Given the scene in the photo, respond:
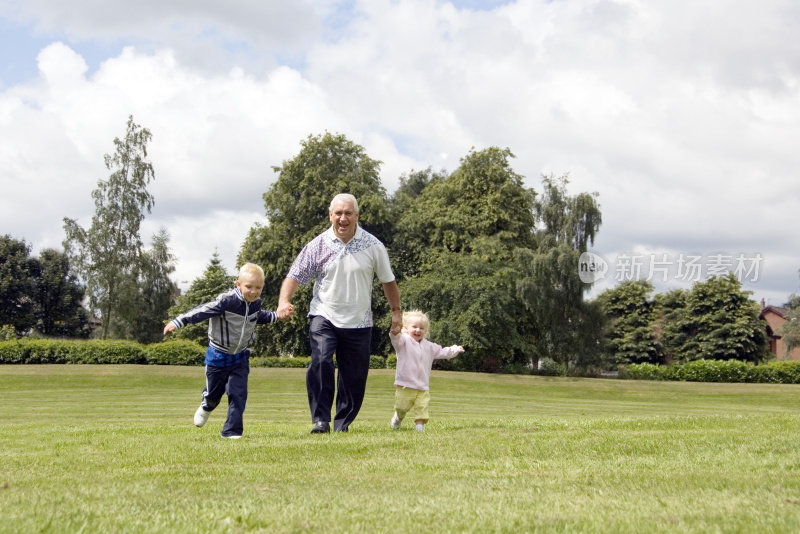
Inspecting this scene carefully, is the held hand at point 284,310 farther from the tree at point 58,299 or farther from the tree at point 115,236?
the tree at point 58,299

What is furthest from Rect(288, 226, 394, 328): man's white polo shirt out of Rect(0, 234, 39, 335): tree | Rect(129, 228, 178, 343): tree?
Rect(0, 234, 39, 335): tree

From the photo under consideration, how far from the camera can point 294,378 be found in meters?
36.4

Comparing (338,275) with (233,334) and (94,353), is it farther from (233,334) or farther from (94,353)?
(94,353)

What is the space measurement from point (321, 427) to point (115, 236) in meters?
53.2

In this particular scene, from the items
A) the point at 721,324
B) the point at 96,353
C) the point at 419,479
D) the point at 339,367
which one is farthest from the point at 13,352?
the point at 721,324

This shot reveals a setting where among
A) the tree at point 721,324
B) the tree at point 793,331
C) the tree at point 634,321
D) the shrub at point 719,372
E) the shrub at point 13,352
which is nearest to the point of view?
the shrub at point 13,352

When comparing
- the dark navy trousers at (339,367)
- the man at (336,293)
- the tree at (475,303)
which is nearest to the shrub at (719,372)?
the tree at (475,303)

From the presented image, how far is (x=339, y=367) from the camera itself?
344 inches

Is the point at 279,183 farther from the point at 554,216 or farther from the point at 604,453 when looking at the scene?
the point at 604,453

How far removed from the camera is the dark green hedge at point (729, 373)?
4503cm

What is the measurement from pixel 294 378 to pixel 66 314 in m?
43.6

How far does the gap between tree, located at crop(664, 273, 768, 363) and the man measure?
67297 mm

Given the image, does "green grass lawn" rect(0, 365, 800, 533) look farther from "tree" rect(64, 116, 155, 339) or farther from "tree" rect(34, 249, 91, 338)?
"tree" rect(34, 249, 91, 338)

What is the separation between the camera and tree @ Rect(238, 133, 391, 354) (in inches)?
2004
